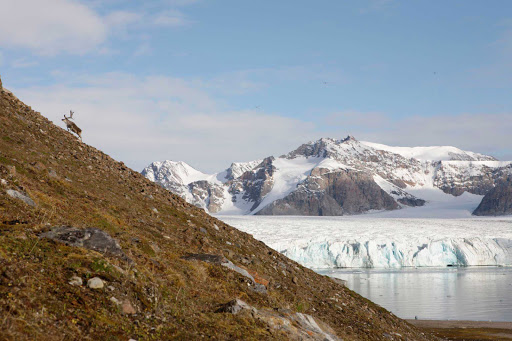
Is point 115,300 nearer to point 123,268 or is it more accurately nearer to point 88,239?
point 123,268

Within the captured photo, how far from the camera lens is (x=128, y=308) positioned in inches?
390

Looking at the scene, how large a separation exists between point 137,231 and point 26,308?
774 centimetres

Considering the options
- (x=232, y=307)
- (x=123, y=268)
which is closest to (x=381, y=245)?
(x=232, y=307)

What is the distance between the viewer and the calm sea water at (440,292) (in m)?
52.8

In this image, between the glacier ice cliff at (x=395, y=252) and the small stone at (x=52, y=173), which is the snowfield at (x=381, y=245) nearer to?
the glacier ice cliff at (x=395, y=252)

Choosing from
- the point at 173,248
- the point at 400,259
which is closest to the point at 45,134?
the point at 173,248

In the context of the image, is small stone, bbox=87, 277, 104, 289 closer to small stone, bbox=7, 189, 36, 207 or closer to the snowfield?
small stone, bbox=7, 189, 36, 207

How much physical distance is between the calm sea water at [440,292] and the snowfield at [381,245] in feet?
21.2

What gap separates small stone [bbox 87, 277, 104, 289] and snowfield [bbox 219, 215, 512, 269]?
98278mm

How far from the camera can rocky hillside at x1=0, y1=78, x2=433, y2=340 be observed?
9.21 m

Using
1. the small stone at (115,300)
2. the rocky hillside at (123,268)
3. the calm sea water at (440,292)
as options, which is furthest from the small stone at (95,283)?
the calm sea water at (440,292)

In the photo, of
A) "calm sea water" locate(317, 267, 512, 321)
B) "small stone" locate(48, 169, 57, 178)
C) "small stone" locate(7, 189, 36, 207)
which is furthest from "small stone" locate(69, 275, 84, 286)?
"calm sea water" locate(317, 267, 512, 321)

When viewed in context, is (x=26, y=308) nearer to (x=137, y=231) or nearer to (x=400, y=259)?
(x=137, y=231)

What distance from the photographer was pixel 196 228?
20.0 metres
